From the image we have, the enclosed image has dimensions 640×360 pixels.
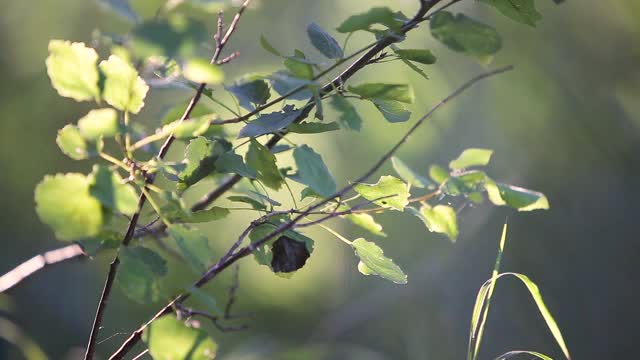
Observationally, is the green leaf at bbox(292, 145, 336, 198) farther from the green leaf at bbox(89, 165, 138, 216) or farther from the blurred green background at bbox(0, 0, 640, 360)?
the blurred green background at bbox(0, 0, 640, 360)

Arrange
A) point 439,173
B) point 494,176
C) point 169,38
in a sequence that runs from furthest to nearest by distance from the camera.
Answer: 1. point 494,176
2. point 439,173
3. point 169,38

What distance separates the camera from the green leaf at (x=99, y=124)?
41 cm

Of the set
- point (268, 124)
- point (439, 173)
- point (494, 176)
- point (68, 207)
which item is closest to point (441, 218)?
point (439, 173)

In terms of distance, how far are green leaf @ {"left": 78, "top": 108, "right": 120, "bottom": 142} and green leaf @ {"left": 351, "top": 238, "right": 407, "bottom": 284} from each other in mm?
205

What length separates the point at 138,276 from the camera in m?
0.43

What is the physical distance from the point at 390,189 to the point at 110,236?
200 millimetres

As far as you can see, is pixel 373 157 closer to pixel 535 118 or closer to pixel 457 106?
pixel 457 106

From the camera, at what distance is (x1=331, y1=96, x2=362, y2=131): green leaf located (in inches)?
18.0

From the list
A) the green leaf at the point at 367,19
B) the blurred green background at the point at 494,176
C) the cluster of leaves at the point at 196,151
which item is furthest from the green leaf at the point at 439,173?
the blurred green background at the point at 494,176

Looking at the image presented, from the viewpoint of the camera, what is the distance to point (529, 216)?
9.12 ft

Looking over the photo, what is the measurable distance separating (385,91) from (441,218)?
9 centimetres

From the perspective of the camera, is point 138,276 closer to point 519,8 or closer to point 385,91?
point 385,91

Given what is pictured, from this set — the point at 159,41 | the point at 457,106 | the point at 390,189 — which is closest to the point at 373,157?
the point at 457,106

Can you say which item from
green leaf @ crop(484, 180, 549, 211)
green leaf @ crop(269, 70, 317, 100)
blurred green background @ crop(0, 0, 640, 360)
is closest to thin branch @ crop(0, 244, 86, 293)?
green leaf @ crop(269, 70, 317, 100)
